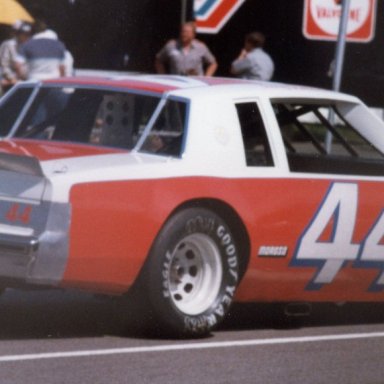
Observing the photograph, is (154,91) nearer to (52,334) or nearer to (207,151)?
(207,151)

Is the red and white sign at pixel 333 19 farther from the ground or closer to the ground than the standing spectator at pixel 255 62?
farther from the ground

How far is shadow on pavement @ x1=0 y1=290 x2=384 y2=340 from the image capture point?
10164 millimetres

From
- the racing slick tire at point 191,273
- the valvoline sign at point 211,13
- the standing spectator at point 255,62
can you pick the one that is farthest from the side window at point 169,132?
the valvoline sign at point 211,13

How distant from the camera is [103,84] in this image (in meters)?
11.0

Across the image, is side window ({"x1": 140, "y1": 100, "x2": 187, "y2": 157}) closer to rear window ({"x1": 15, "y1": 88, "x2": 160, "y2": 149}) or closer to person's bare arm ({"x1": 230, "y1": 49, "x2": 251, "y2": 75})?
rear window ({"x1": 15, "y1": 88, "x2": 160, "y2": 149})

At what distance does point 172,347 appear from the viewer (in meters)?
9.72

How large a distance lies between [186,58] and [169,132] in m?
9.88

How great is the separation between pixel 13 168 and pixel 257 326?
7.40ft

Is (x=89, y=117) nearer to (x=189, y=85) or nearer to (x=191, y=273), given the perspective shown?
(x=189, y=85)

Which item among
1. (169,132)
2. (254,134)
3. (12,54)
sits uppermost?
(169,132)

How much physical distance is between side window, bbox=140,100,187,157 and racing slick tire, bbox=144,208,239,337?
46cm

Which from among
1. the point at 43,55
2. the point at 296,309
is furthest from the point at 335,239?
the point at 43,55

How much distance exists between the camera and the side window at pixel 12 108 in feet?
36.3

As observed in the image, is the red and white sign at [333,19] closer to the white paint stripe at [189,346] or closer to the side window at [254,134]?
the side window at [254,134]
